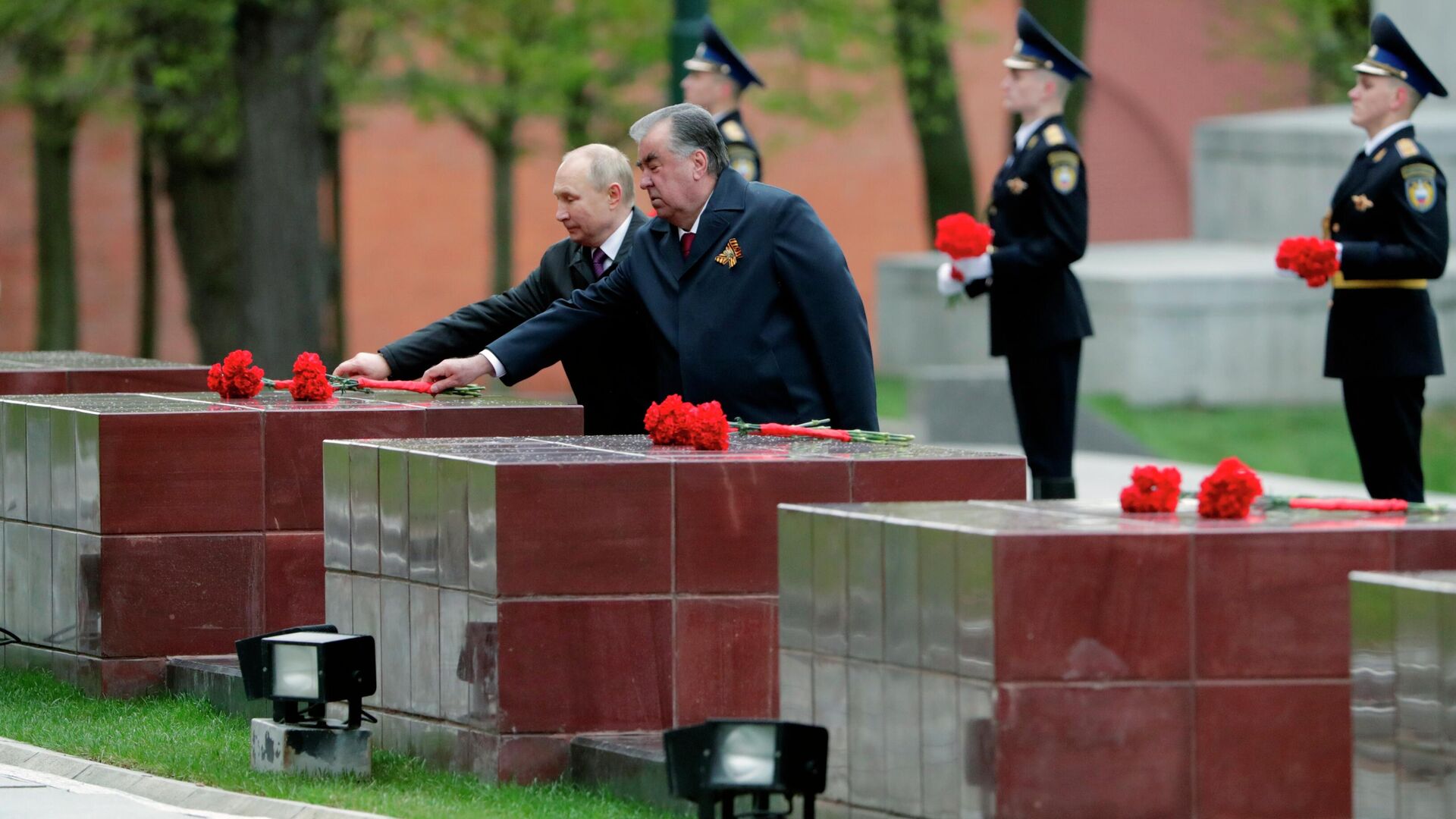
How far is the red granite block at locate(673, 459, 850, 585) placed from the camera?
21.1 ft

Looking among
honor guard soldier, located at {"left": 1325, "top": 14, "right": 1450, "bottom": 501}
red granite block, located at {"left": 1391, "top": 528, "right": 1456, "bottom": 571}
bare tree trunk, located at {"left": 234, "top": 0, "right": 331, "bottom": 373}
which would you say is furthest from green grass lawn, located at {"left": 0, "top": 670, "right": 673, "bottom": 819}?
bare tree trunk, located at {"left": 234, "top": 0, "right": 331, "bottom": 373}

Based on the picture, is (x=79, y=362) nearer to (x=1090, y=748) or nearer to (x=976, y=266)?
(x=976, y=266)

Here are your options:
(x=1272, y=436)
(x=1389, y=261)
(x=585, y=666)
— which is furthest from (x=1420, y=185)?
(x=1272, y=436)

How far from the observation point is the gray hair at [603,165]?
27.3ft

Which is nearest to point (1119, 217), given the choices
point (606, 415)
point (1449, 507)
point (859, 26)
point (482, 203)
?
point (482, 203)

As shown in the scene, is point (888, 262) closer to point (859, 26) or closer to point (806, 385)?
point (859, 26)

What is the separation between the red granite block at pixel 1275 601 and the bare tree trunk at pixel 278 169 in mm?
14046

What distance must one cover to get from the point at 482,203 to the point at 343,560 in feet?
89.4

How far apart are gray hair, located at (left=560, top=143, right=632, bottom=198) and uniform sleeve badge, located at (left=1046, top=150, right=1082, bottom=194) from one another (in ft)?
9.93

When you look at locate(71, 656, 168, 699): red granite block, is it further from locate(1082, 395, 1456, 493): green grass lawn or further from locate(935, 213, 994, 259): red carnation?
locate(1082, 395, 1456, 493): green grass lawn

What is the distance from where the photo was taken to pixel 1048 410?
10.9 m

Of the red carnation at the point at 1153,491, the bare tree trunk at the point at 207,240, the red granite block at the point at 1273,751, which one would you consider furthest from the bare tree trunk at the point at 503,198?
the red granite block at the point at 1273,751

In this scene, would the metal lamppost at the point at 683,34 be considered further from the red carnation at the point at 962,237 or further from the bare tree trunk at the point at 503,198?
the bare tree trunk at the point at 503,198

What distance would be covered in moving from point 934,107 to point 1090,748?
67.3ft
